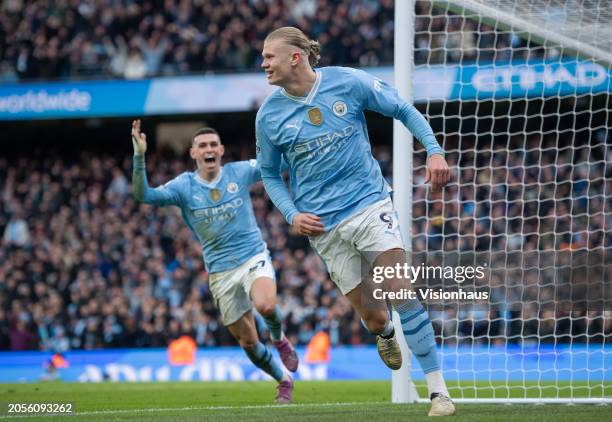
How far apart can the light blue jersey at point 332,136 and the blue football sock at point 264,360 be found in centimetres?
332

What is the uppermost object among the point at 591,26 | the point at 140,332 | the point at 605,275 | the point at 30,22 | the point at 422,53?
the point at 30,22

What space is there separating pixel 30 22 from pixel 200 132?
1684 cm

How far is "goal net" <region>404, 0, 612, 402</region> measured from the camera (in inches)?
383

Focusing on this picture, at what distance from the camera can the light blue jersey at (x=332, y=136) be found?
6.94 meters

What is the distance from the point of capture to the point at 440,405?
21.7 feet

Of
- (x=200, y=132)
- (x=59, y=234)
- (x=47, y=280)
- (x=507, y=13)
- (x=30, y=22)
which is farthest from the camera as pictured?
(x=30, y=22)

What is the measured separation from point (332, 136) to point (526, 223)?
1170cm

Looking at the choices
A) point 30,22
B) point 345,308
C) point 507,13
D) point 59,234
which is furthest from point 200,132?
point 30,22

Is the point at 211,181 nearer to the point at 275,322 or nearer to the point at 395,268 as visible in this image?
the point at 275,322

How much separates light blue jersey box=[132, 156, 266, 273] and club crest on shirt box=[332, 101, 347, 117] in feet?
11.1

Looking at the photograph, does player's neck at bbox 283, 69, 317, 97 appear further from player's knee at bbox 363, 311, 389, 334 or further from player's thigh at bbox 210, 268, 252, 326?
player's thigh at bbox 210, 268, 252, 326

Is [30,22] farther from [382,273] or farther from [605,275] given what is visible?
[382,273]

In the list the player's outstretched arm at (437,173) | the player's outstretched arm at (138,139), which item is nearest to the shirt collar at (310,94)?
the player's outstretched arm at (437,173)

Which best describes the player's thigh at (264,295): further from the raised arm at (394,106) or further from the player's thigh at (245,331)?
the raised arm at (394,106)
